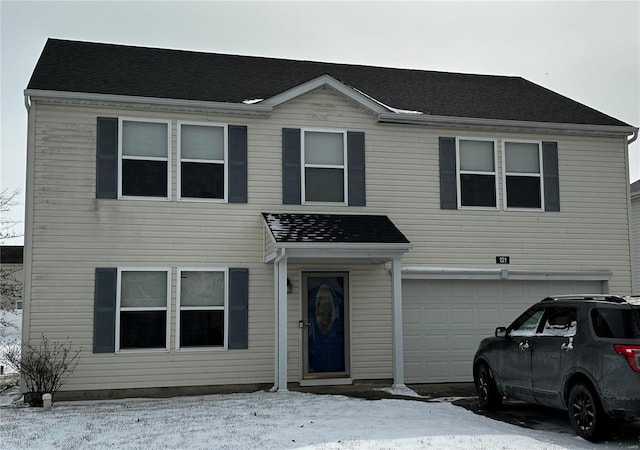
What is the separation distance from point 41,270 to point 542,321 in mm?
8394

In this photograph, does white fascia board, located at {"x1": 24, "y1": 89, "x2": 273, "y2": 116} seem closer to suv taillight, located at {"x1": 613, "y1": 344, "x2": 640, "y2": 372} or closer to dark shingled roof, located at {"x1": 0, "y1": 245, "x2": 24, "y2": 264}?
suv taillight, located at {"x1": 613, "y1": 344, "x2": 640, "y2": 372}

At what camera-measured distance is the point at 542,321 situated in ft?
31.3

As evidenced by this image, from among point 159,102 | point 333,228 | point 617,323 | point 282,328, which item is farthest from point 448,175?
point 617,323

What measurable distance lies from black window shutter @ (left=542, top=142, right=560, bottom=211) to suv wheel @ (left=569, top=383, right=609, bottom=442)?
23.0 ft

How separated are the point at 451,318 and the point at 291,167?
4.52 metres

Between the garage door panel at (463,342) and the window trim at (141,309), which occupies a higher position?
the window trim at (141,309)

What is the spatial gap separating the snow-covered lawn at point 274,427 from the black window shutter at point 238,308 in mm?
1970

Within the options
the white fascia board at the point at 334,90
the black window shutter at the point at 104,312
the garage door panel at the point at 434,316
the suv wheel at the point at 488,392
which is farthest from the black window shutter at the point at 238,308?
the suv wheel at the point at 488,392

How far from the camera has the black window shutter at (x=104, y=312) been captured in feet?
40.6

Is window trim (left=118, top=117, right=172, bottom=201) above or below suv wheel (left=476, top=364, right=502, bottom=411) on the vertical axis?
above

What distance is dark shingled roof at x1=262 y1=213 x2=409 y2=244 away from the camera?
12438 millimetres

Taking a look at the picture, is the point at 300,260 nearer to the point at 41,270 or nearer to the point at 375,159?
the point at 375,159

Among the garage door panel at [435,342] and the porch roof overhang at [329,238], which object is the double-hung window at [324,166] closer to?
the porch roof overhang at [329,238]

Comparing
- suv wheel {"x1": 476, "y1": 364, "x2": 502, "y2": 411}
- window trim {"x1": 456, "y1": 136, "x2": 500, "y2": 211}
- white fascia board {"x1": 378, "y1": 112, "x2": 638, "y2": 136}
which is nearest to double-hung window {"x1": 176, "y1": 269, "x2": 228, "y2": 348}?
white fascia board {"x1": 378, "y1": 112, "x2": 638, "y2": 136}
